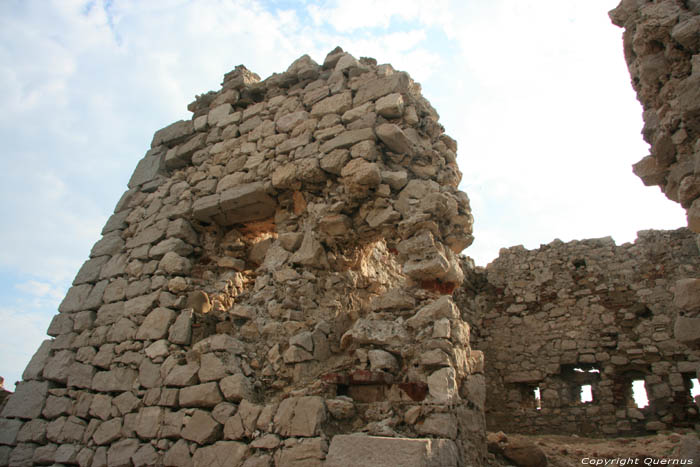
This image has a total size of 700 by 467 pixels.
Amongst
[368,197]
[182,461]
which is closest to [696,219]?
[368,197]

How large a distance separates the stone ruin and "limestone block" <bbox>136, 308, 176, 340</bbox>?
18 mm

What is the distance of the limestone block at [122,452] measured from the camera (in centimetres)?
324

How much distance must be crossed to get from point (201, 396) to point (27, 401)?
2.13m

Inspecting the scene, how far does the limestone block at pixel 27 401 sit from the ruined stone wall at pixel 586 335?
6.62 meters

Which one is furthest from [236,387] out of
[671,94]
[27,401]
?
[671,94]

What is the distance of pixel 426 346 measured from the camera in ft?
9.03

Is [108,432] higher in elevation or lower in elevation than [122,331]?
lower

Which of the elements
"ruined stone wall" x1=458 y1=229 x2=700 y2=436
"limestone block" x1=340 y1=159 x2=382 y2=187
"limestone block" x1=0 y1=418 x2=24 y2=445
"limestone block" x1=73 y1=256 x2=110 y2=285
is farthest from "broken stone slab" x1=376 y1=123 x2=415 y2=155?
"ruined stone wall" x1=458 y1=229 x2=700 y2=436

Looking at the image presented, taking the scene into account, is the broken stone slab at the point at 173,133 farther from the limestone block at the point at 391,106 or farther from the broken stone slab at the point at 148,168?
the limestone block at the point at 391,106

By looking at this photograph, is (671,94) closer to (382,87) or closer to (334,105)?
(382,87)

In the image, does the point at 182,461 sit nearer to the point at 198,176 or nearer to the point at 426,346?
the point at 426,346

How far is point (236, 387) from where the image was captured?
10.1ft

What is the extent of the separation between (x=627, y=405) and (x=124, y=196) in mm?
7926
